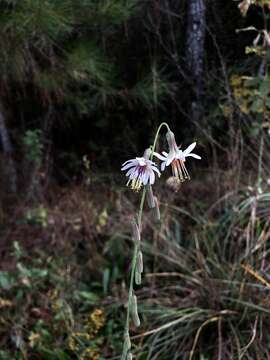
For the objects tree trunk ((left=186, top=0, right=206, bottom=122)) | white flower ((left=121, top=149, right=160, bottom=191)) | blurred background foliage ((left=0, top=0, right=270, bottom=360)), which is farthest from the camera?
tree trunk ((left=186, top=0, right=206, bottom=122))

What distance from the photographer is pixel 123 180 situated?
140 inches

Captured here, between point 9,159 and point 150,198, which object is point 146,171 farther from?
point 9,159

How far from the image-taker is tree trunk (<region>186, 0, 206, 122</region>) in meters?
3.10

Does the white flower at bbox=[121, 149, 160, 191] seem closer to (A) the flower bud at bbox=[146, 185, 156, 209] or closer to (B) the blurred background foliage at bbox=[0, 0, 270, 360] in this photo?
(A) the flower bud at bbox=[146, 185, 156, 209]

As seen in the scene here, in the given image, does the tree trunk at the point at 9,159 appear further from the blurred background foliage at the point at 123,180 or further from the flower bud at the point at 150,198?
the flower bud at the point at 150,198

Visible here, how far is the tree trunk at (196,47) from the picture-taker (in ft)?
10.2

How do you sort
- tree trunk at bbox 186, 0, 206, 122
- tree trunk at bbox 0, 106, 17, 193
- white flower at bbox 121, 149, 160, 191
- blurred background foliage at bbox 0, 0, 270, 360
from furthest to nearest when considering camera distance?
tree trunk at bbox 0, 106, 17, 193 < tree trunk at bbox 186, 0, 206, 122 < blurred background foliage at bbox 0, 0, 270, 360 < white flower at bbox 121, 149, 160, 191

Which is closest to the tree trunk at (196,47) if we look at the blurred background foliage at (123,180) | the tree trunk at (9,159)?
the blurred background foliage at (123,180)

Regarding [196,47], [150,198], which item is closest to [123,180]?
[196,47]

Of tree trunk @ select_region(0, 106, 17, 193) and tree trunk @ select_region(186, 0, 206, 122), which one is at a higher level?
tree trunk @ select_region(186, 0, 206, 122)

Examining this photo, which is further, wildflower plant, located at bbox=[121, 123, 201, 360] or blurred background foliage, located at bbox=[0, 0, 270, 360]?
blurred background foliage, located at bbox=[0, 0, 270, 360]

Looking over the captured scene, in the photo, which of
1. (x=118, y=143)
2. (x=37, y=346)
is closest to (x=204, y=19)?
(x=118, y=143)

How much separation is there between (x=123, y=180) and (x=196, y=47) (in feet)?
3.23

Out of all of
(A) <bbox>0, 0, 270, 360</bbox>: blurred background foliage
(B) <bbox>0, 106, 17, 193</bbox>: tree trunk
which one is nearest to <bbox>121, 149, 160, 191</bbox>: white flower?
(A) <bbox>0, 0, 270, 360</bbox>: blurred background foliage
